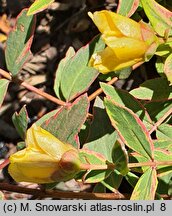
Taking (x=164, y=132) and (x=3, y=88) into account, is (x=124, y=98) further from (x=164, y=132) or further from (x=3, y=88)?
(x=3, y=88)

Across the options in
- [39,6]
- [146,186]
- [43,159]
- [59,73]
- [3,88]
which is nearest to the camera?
[43,159]

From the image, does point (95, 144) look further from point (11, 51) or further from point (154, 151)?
point (11, 51)

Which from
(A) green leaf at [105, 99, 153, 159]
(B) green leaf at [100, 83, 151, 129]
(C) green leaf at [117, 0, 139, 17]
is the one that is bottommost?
(A) green leaf at [105, 99, 153, 159]

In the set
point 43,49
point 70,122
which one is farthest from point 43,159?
point 43,49

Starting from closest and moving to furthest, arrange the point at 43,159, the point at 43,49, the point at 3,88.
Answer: the point at 43,159 < the point at 3,88 < the point at 43,49

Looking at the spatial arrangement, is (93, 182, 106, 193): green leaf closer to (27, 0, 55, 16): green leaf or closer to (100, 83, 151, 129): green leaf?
(100, 83, 151, 129): green leaf

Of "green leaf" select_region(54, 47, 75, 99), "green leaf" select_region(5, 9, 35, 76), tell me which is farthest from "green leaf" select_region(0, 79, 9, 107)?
"green leaf" select_region(54, 47, 75, 99)

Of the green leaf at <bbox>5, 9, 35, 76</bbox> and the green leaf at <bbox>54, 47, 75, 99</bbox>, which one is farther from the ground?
the green leaf at <bbox>5, 9, 35, 76</bbox>
